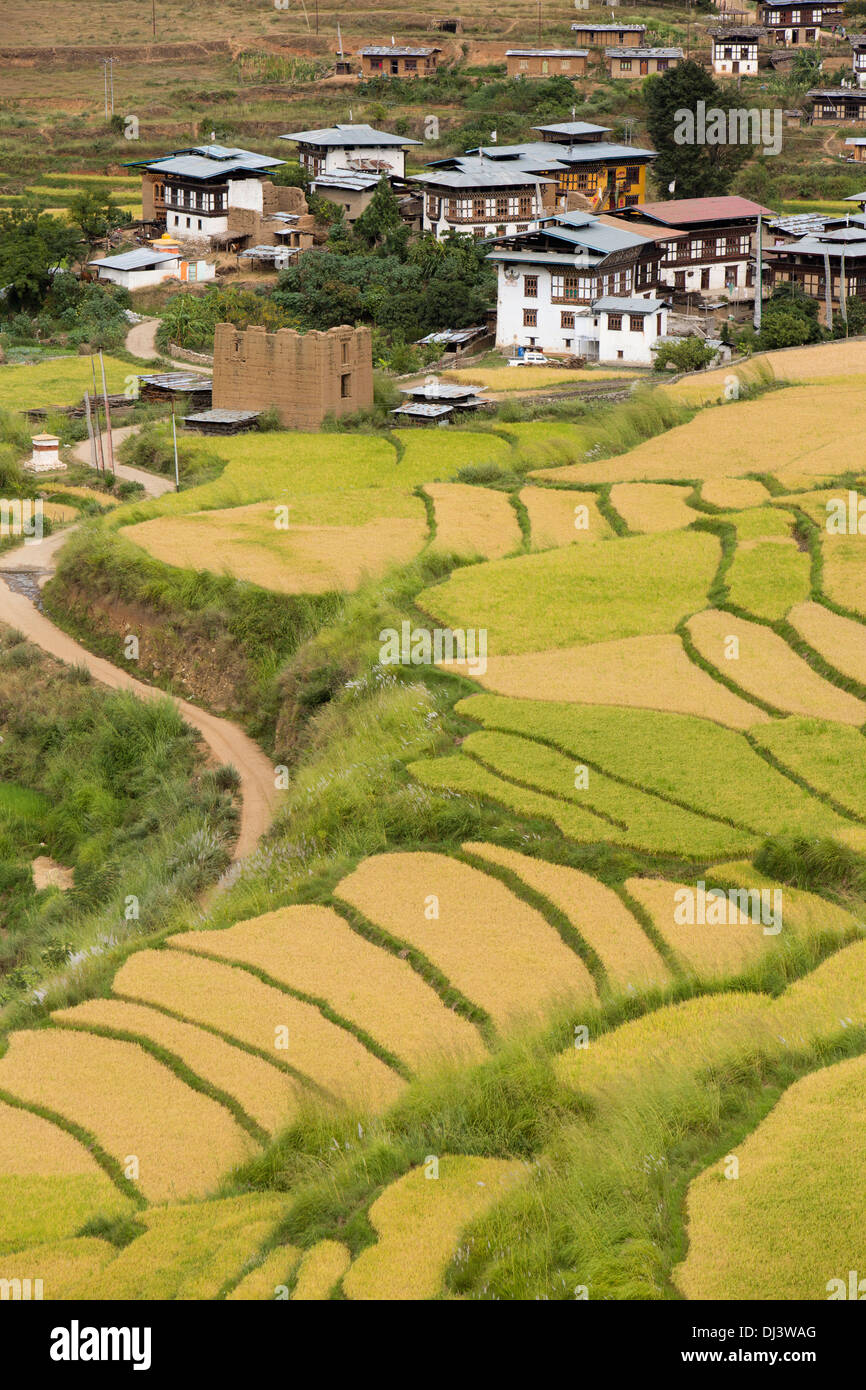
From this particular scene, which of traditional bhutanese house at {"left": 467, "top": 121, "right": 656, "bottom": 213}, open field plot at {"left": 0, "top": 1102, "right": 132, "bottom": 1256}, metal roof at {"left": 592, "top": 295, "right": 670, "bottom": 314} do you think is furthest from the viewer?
traditional bhutanese house at {"left": 467, "top": 121, "right": 656, "bottom": 213}

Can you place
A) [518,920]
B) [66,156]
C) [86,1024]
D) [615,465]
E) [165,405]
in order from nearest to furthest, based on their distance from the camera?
[86,1024] → [518,920] → [615,465] → [165,405] → [66,156]

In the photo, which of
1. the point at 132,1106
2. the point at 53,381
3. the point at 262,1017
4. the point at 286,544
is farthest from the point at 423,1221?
the point at 53,381

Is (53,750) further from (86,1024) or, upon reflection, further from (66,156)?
(66,156)

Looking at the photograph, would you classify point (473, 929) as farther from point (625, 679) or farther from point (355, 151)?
point (355, 151)

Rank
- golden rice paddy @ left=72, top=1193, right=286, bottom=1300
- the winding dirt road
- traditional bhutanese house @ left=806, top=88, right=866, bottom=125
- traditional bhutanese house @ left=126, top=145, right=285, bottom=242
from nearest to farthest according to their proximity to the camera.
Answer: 1. golden rice paddy @ left=72, top=1193, right=286, bottom=1300
2. the winding dirt road
3. traditional bhutanese house @ left=126, top=145, right=285, bottom=242
4. traditional bhutanese house @ left=806, top=88, right=866, bottom=125

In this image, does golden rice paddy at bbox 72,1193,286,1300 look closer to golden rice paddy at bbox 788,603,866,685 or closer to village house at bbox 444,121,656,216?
golden rice paddy at bbox 788,603,866,685

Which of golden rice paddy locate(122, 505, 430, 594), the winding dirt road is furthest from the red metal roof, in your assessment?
golden rice paddy locate(122, 505, 430, 594)

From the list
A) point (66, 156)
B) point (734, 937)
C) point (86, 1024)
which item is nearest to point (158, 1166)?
point (86, 1024)
